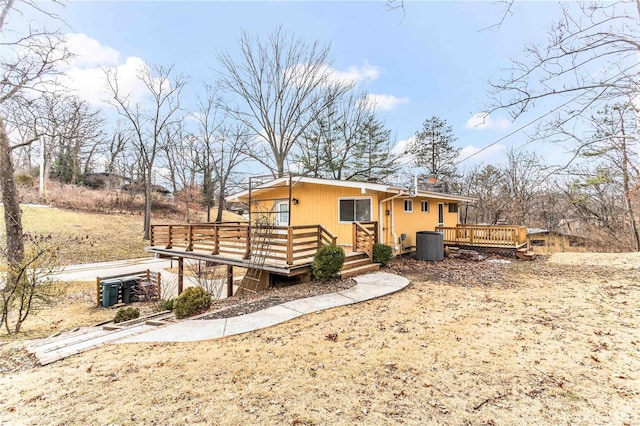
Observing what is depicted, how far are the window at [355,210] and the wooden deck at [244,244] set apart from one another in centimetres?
149

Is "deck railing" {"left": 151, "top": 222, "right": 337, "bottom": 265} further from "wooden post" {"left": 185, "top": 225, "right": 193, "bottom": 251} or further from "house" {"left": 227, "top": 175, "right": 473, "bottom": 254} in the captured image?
"house" {"left": 227, "top": 175, "right": 473, "bottom": 254}

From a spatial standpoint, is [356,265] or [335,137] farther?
[335,137]

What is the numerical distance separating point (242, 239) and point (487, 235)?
33.9 feet

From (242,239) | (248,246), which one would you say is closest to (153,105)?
(242,239)

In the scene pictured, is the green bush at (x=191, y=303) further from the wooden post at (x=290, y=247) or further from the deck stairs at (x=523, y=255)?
the deck stairs at (x=523, y=255)

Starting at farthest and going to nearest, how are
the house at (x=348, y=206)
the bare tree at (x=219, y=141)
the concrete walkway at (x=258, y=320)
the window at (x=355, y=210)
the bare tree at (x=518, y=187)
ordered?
the bare tree at (x=219, y=141) → the bare tree at (x=518, y=187) → the window at (x=355, y=210) → the house at (x=348, y=206) → the concrete walkway at (x=258, y=320)

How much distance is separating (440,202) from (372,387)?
1254 cm

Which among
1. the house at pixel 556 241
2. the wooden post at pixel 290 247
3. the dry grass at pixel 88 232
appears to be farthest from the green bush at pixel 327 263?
the house at pixel 556 241

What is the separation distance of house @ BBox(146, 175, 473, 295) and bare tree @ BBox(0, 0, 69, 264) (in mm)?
3912

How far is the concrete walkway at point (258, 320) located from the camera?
14.3 feet

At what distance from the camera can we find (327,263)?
721 centimetres

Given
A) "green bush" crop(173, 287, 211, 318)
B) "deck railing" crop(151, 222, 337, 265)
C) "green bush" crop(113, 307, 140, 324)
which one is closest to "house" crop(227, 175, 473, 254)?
"deck railing" crop(151, 222, 337, 265)

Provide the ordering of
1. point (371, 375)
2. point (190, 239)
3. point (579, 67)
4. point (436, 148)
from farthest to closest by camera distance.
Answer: point (436, 148) < point (190, 239) < point (579, 67) < point (371, 375)

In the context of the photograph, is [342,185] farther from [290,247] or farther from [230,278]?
[230,278]
